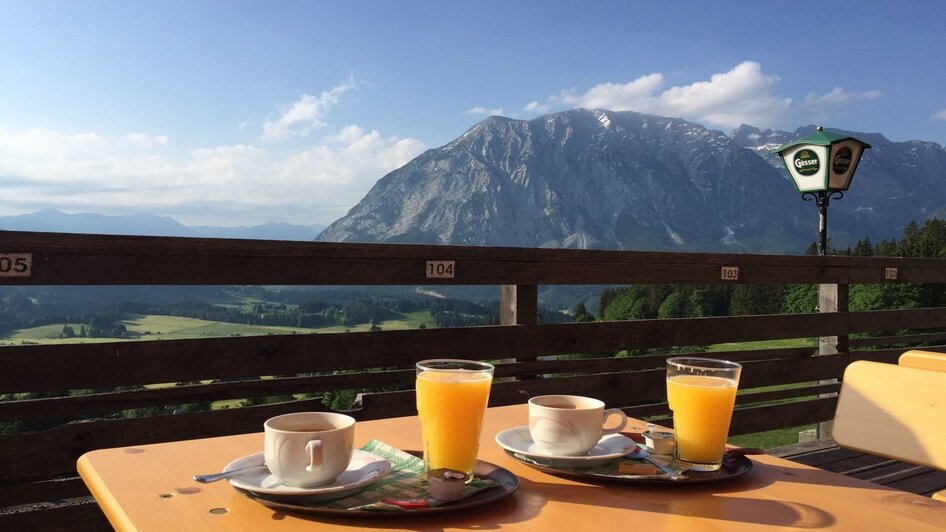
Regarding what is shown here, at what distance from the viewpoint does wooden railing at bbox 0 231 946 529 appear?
1985mm

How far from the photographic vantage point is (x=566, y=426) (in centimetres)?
98

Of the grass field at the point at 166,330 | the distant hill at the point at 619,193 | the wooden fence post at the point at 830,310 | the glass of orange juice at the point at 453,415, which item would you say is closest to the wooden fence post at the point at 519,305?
the grass field at the point at 166,330

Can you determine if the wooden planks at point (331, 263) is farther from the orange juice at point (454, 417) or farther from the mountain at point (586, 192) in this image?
the mountain at point (586, 192)

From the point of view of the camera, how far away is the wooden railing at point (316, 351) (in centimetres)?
199

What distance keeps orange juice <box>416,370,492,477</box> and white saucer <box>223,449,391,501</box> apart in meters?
0.07

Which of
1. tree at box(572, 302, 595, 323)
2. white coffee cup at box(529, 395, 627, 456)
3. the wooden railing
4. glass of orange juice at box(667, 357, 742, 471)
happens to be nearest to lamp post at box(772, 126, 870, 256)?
the wooden railing

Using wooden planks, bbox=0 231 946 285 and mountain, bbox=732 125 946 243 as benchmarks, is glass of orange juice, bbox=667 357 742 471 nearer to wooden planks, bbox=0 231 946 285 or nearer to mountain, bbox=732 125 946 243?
wooden planks, bbox=0 231 946 285

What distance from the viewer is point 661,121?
7461 inches

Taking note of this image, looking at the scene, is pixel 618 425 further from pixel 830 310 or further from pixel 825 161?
pixel 825 161

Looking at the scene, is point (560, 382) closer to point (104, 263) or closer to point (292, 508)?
point (104, 263)

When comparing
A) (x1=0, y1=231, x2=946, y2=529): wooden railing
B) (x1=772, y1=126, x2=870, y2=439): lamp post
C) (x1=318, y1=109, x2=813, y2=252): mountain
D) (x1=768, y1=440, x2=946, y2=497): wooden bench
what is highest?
(x1=318, y1=109, x2=813, y2=252): mountain

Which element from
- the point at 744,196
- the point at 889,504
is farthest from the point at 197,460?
the point at 744,196

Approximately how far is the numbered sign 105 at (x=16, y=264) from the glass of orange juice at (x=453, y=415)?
1471 millimetres

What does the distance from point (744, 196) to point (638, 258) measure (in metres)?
173
